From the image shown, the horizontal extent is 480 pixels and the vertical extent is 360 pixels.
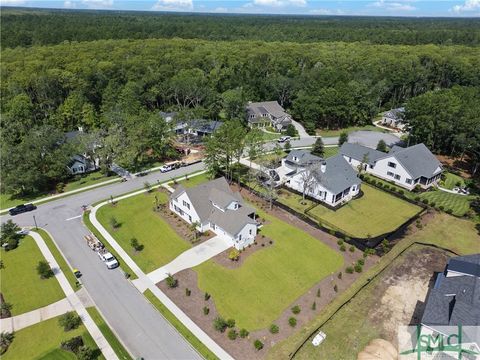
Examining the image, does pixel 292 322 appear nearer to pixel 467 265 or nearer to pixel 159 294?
pixel 159 294

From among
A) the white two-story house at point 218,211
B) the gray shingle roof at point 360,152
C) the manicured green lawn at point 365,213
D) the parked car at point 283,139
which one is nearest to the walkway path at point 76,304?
the white two-story house at point 218,211

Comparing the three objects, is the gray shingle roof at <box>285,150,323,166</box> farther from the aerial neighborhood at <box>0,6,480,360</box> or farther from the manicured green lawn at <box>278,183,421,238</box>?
the manicured green lawn at <box>278,183,421,238</box>

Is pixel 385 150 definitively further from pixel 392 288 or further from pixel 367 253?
pixel 392 288

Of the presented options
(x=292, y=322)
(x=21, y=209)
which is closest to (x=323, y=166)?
(x=292, y=322)

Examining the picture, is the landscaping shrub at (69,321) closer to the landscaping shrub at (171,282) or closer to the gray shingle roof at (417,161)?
the landscaping shrub at (171,282)

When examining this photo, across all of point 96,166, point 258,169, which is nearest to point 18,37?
point 96,166
